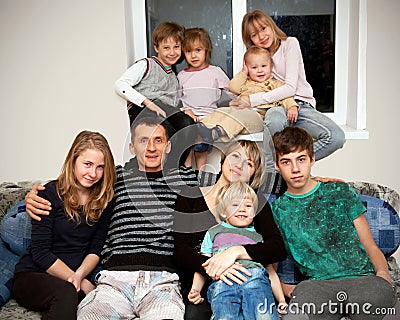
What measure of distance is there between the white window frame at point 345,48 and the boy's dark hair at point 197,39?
227 mm

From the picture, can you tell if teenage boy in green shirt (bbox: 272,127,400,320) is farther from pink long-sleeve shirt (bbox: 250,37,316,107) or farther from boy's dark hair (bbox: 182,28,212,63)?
boy's dark hair (bbox: 182,28,212,63)

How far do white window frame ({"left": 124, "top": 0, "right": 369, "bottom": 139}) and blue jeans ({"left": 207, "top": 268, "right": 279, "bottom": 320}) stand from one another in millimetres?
1512

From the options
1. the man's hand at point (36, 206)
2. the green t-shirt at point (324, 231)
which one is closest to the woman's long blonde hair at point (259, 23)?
the green t-shirt at point (324, 231)

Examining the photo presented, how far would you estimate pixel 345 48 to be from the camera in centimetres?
349

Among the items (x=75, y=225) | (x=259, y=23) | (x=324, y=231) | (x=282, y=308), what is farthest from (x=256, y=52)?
(x=282, y=308)

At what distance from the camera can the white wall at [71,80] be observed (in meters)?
3.34

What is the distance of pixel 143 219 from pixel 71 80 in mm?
1355

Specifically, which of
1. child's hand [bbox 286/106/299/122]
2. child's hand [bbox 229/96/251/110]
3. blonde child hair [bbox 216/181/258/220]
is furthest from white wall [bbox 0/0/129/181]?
blonde child hair [bbox 216/181/258/220]

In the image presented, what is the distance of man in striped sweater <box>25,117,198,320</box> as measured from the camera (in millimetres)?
2049

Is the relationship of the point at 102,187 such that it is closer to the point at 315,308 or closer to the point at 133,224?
the point at 133,224

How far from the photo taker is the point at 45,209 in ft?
7.41

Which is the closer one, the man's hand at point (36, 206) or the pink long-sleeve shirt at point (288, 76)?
the man's hand at point (36, 206)

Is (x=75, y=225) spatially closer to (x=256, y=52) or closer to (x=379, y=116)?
(x=256, y=52)

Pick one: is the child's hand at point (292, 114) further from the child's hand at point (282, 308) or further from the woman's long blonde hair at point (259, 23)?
the child's hand at point (282, 308)
